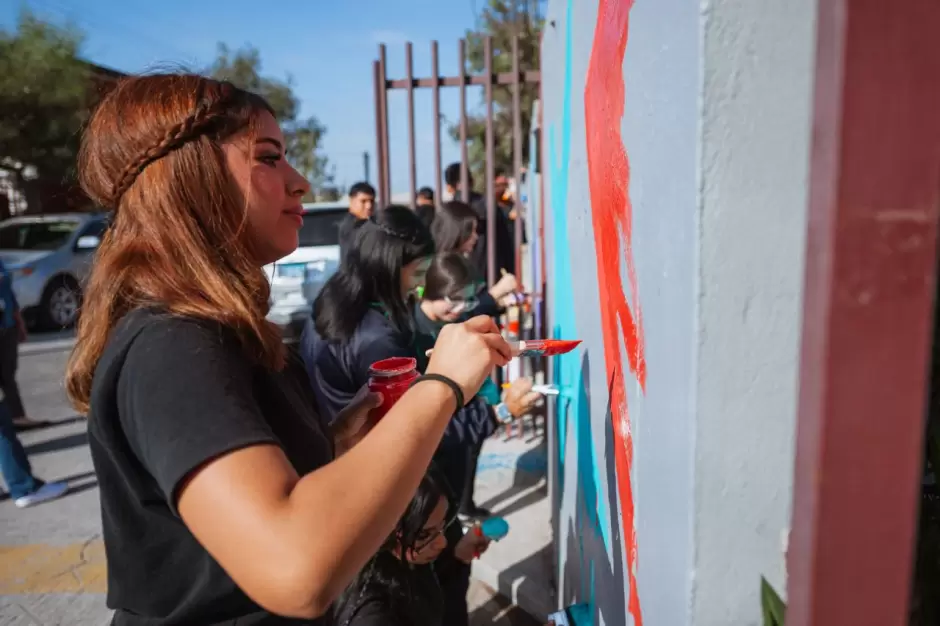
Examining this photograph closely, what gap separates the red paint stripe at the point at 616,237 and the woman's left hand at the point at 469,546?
1.32 m

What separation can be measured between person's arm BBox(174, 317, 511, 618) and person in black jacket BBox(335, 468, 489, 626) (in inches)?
42.6

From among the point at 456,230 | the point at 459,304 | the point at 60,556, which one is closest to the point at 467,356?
the point at 459,304

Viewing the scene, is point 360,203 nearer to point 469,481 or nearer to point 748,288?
point 469,481

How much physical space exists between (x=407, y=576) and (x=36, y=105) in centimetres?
1792

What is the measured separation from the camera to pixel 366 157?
33688 mm

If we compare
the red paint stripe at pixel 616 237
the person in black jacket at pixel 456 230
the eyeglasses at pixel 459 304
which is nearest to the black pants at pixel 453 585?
the eyeglasses at pixel 459 304

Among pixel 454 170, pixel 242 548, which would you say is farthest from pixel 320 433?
pixel 454 170

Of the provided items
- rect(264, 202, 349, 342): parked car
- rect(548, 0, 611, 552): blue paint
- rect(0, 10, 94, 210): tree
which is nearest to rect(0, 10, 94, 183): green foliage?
rect(0, 10, 94, 210): tree

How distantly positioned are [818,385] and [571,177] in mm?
1548

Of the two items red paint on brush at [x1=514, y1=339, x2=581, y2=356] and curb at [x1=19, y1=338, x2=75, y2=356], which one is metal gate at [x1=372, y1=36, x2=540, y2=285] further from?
curb at [x1=19, y1=338, x2=75, y2=356]

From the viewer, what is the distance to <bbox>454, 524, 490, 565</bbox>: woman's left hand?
7.81 ft

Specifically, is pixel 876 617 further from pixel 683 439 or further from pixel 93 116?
pixel 93 116

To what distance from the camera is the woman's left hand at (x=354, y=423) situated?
1410 mm

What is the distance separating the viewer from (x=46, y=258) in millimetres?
9734
